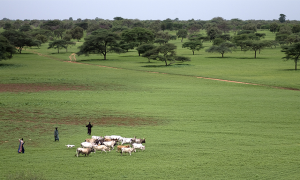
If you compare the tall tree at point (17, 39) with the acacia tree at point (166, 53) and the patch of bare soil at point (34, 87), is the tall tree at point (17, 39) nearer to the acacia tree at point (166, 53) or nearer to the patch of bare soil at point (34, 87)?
the acacia tree at point (166, 53)

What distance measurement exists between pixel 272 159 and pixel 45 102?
84.8 feet

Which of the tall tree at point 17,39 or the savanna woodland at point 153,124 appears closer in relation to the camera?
the savanna woodland at point 153,124

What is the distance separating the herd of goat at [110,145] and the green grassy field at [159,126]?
1.42ft

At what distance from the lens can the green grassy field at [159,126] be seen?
16.5 m

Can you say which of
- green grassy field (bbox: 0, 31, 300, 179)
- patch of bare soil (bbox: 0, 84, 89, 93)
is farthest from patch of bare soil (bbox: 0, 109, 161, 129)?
patch of bare soil (bbox: 0, 84, 89, 93)

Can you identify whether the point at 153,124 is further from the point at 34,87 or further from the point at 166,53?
the point at 166,53

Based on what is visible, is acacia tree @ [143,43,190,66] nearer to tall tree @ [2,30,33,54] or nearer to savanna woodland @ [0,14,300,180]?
savanna woodland @ [0,14,300,180]

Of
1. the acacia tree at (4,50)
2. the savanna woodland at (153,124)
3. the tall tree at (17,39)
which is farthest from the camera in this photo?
the tall tree at (17,39)

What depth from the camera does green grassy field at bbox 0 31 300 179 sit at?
1647cm

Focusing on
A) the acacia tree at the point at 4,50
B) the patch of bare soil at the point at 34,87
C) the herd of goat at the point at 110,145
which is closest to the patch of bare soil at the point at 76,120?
the herd of goat at the point at 110,145

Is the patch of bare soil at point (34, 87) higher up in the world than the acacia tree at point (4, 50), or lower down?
lower down

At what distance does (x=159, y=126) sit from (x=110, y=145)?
7.35 m

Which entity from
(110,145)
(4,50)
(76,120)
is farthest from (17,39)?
(110,145)

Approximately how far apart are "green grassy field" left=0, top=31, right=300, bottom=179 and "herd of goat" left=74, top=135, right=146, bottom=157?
0.43m
